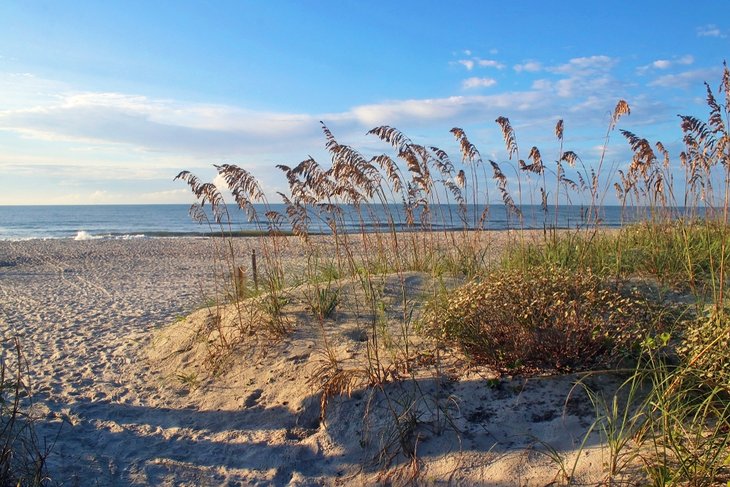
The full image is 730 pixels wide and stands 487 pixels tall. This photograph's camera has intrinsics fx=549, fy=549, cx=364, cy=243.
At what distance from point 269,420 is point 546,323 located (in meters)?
2.44

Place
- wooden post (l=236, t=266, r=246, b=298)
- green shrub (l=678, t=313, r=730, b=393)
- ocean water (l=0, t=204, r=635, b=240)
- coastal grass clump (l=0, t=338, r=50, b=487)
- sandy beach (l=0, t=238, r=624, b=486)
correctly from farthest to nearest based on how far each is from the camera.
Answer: wooden post (l=236, t=266, r=246, b=298) < ocean water (l=0, t=204, r=635, b=240) < sandy beach (l=0, t=238, r=624, b=486) < coastal grass clump (l=0, t=338, r=50, b=487) < green shrub (l=678, t=313, r=730, b=393)

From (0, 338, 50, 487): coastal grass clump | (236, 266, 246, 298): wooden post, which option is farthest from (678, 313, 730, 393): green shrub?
(236, 266, 246, 298): wooden post

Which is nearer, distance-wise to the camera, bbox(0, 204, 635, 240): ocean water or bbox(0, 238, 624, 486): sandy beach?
bbox(0, 238, 624, 486): sandy beach

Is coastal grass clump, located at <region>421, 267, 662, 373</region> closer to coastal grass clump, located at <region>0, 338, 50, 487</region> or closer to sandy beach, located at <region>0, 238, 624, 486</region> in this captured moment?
sandy beach, located at <region>0, 238, 624, 486</region>

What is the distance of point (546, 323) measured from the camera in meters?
4.30

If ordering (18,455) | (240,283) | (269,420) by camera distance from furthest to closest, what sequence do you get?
(240,283), (269,420), (18,455)

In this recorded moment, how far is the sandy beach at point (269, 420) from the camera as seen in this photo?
3.85 m

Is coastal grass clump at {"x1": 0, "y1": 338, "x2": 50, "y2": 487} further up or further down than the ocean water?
further down

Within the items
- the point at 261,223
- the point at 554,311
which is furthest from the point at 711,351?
the point at 261,223

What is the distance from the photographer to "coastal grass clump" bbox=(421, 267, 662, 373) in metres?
4.19

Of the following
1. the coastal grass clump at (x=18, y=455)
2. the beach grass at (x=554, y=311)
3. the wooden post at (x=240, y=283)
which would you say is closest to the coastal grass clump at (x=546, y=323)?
the beach grass at (x=554, y=311)

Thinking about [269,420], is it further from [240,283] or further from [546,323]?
[240,283]

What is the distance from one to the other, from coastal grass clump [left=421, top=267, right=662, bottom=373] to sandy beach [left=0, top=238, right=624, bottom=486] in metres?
0.20

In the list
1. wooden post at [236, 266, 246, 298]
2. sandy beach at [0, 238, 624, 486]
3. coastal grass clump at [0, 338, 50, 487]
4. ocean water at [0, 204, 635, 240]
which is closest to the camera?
coastal grass clump at [0, 338, 50, 487]
